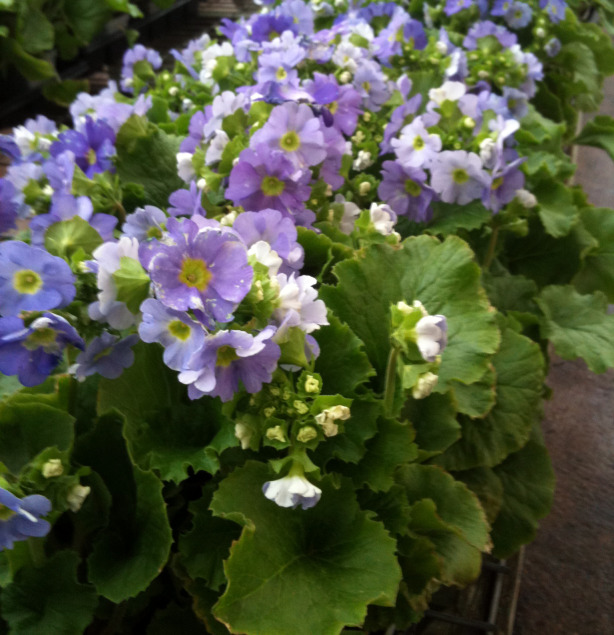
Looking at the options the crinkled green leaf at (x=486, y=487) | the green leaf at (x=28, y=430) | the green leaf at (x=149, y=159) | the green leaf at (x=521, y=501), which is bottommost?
the green leaf at (x=521, y=501)

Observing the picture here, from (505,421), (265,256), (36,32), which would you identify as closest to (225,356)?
(265,256)

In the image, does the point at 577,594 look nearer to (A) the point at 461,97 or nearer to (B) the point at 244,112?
(A) the point at 461,97

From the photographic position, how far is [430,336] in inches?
29.4

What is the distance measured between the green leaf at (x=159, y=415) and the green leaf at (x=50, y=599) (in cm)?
15

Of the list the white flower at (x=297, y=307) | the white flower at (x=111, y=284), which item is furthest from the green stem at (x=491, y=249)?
the white flower at (x=111, y=284)

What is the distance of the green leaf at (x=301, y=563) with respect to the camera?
77 cm

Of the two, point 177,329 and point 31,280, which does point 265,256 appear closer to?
point 177,329

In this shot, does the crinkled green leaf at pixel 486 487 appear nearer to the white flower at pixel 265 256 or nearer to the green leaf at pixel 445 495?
the green leaf at pixel 445 495

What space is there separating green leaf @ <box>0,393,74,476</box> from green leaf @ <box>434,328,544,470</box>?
0.57m

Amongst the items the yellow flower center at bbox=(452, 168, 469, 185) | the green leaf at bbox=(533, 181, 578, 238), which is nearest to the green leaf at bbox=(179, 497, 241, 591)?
the yellow flower center at bbox=(452, 168, 469, 185)

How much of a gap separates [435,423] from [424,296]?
182 millimetres

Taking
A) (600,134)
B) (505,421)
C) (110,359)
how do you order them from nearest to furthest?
1. (110,359)
2. (505,421)
3. (600,134)

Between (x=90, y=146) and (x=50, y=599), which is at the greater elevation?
(x=90, y=146)

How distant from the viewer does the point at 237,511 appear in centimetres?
81
